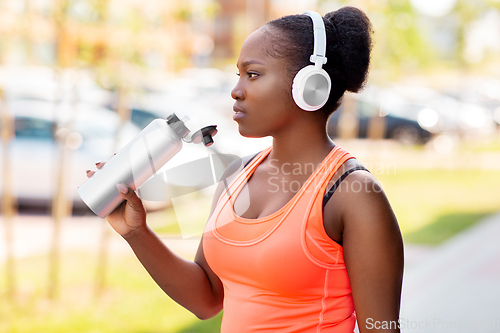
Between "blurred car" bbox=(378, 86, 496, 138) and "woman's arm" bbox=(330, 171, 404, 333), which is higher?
"woman's arm" bbox=(330, 171, 404, 333)

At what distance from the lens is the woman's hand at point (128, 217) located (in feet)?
4.75

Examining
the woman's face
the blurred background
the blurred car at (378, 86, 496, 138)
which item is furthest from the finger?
the blurred car at (378, 86, 496, 138)

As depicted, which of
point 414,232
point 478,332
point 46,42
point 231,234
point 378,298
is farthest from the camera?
point 414,232

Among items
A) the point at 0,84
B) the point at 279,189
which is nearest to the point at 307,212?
the point at 279,189

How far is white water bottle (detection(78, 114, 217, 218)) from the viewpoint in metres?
1.34

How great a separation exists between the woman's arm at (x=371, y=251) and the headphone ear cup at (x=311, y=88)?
23 cm

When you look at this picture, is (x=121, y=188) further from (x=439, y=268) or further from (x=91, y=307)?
(x=439, y=268)

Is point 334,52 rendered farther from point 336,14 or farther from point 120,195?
point 120,195

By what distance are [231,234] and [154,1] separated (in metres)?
3.12

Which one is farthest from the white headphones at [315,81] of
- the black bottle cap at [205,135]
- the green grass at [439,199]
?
the green grass at [439,199]

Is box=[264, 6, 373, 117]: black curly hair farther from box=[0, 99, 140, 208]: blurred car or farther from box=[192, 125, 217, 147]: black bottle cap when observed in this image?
box=[0, 99, 140, 208]: blurred car

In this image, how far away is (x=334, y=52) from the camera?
59.3 inches

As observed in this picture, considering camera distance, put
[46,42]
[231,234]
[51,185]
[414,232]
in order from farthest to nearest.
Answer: [51,185] → [414,232] → [46,42] → [231,234]

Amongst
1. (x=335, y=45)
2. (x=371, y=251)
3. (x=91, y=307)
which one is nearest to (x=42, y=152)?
(x=91, y=307)
